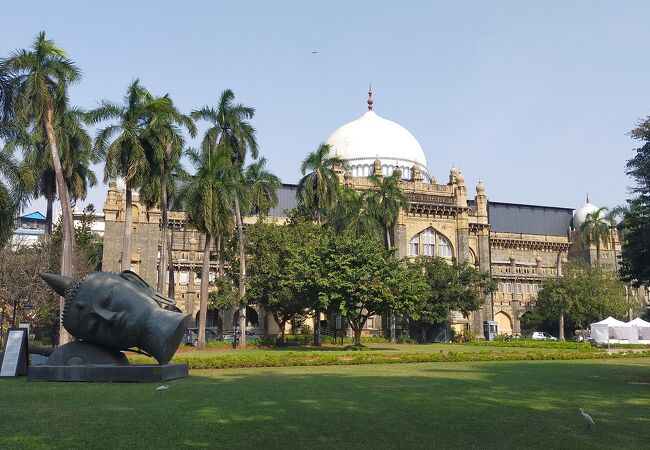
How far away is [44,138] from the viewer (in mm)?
33938

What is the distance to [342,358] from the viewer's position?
87.6ft

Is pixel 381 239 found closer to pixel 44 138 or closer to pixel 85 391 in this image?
pixel 44 138

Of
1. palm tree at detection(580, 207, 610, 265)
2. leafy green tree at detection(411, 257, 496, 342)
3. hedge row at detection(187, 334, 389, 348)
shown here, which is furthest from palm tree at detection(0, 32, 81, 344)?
palm tree at detection(580, 207, 610, 265)

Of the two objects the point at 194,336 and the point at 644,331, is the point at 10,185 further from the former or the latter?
the point at 644,331

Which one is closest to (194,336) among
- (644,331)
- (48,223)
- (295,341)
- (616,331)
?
(295,341)

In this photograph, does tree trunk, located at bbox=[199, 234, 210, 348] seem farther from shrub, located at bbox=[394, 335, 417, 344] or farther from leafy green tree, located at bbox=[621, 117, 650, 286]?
leafy green tree, located at bbox=[621, 117, 650, 286]

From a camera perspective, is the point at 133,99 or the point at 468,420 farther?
the point at 133,99

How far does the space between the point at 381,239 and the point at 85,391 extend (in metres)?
41.8

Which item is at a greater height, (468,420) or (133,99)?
(133,99)

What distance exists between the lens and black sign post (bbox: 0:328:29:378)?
17.4 meters

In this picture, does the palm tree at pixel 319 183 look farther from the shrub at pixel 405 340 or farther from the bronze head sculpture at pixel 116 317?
the bronze head sculpture at pixel 116 317

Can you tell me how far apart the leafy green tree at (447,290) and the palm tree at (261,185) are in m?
12.8

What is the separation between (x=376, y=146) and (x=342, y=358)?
46218 mm

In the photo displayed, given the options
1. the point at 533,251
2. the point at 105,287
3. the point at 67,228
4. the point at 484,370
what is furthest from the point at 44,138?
the point at 533,251
